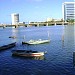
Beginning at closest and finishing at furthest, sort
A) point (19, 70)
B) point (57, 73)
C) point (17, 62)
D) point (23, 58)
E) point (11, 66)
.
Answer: point (57, 73) < point (19, 70) < point (11, 66) < point (17, 62) < point (23, 58)

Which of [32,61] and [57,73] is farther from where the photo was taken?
[32,61]

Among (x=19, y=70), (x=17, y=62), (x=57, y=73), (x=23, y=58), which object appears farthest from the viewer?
(x=23, y=58)

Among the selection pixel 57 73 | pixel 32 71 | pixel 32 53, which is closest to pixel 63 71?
pixel 57 73

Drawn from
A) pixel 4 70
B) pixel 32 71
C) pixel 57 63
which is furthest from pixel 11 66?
pixel 57 63

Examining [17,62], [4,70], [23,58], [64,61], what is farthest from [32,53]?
[4,70]

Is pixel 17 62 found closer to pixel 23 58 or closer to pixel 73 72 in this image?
pixel 23 58

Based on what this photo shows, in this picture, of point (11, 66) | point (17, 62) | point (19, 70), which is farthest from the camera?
point (17, 62)

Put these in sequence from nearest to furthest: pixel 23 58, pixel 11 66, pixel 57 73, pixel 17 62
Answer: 1. pixel 57 73
2. pixel 11 66
3. pixel 17 62
4. pixel 23 58

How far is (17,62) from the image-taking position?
65625mm

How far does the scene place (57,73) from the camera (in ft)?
172

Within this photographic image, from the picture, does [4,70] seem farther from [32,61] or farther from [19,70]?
[32,61]

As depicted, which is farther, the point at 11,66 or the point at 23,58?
the point at 23,58

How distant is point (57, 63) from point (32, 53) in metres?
12.2

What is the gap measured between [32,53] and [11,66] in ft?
40.7
